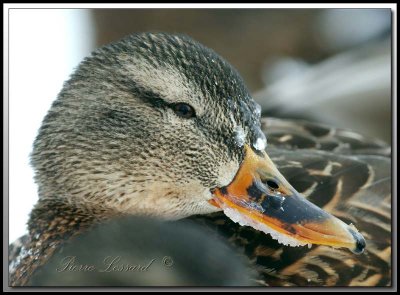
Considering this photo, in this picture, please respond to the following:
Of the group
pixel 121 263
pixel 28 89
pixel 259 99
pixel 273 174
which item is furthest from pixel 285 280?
pixel 259 99

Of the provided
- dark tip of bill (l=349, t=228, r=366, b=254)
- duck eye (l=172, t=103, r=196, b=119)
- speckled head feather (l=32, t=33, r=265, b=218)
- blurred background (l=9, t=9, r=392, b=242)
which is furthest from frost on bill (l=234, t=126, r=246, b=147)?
blurred background (l=9, t=9, r=392, b=242)

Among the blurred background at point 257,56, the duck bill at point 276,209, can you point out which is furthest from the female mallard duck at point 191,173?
the blurred background at point 257,56

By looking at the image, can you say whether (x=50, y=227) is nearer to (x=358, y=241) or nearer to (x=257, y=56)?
(x=358, y=241)

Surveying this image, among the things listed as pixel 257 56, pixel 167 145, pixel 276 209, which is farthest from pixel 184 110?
pixel 257 56

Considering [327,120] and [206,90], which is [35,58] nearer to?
[206,90]

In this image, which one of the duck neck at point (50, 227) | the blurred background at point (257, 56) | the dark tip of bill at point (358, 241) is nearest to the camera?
the dark tip of bill at point (358, 241)

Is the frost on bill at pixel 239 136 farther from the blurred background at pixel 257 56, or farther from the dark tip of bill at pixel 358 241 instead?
the blurred background at pixel 257 56
